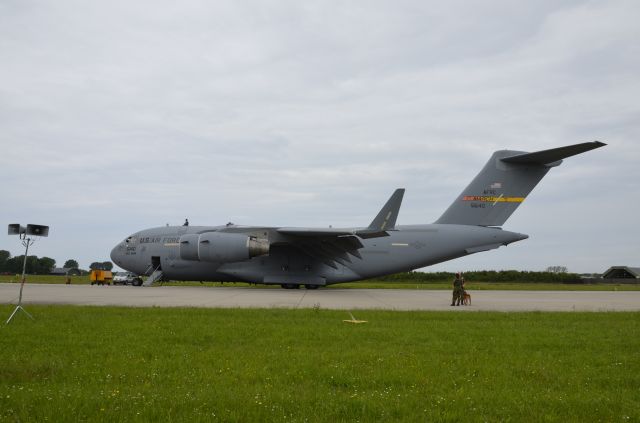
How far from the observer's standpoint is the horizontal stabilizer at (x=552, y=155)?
1995cm

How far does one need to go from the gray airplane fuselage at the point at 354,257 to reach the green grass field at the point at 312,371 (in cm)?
1415

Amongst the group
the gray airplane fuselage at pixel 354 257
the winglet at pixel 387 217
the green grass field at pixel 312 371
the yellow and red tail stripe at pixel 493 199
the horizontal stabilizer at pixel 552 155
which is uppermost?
the horizontal stabilizer at pixel 552 155

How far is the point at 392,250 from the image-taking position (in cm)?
2562

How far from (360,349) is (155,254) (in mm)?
21191

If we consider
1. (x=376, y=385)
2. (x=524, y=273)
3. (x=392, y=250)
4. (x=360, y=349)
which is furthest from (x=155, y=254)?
(x=524, y=273)

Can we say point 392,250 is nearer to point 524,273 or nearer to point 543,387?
point 543,387

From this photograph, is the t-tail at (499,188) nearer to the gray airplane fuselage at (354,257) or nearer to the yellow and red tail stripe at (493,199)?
the yellow and red tail stripe at (493,199)

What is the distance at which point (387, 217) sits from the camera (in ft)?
67.9

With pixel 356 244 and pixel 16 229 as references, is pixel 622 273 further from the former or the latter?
pixel 16 229

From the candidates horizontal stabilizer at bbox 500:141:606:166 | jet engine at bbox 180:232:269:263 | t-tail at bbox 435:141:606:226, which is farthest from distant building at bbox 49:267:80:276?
horizontal stabilizer at bbox 500:141:606:166

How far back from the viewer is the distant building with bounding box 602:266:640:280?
6656cm

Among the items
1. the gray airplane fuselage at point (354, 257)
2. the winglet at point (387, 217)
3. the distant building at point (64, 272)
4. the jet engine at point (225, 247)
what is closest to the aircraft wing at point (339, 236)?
the winglet at point (387, 217)

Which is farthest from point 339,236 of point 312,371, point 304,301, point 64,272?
point 64,272

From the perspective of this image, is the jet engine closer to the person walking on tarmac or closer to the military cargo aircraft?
the military cargo aircraft
